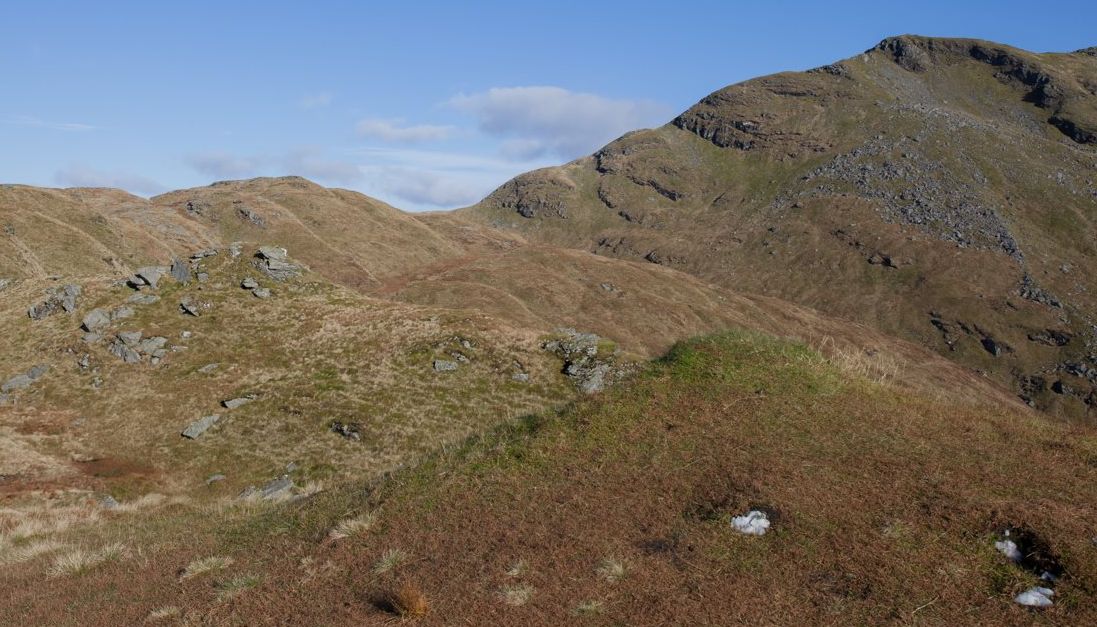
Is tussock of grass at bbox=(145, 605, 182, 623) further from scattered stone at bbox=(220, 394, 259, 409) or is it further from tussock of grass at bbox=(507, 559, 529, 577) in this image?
scattered stone at bbox=(220, 394, 259, 409)

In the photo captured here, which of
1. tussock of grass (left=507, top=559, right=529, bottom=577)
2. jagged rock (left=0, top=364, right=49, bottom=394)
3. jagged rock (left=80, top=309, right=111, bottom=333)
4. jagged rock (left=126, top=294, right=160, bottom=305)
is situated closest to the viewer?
tussock of grass (left=507, top=559, right=529, bottom=577)

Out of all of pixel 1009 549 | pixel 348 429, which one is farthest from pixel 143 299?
pixel 1009 549

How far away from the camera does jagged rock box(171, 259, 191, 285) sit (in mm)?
48656

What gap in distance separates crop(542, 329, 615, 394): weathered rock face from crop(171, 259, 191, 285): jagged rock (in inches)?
1081

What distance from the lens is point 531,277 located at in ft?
342

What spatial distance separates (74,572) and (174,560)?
2.11m

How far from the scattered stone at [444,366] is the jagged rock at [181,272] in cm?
2139

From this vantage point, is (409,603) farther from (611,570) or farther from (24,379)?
(24,379)

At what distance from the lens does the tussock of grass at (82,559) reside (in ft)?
45.1

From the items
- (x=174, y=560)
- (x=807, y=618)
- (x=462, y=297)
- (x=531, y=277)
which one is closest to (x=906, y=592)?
(x=807, y=618)

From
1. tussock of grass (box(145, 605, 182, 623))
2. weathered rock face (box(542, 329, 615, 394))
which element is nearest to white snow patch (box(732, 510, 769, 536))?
tussock of grass (box(145, 605, 182, 623))

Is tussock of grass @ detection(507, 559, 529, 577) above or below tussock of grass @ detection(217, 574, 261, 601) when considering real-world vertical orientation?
above

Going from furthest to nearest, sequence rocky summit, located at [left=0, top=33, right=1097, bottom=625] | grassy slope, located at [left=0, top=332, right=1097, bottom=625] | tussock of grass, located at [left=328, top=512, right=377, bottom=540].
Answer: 1. tussock of grass, located at [left=328, top=512, right=377, bottom=540]
2. rocky summit, located at [left=0, top=33, right=1097, bottom=625]
3. grassy slope, located at [left=0, top=332, right=1097, bottom=625]

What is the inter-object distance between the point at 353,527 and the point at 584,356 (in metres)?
32.9
